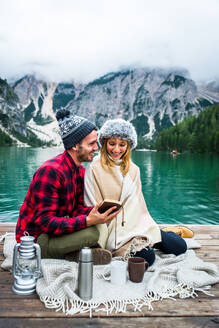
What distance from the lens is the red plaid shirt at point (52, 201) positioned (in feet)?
13.7

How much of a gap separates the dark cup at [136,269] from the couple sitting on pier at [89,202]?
1.27 feet

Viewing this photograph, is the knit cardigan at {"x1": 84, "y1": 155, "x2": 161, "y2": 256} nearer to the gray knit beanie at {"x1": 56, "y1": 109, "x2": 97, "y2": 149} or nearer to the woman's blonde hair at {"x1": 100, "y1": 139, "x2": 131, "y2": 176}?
the woman's blonde hair at {"x1": 100, "y1": 139, "x2": 131, "y2": 176}

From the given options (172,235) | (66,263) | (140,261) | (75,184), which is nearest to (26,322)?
(66,263)

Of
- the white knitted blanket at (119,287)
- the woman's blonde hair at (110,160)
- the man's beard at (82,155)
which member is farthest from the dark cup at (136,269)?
the man's beard at (82,155)

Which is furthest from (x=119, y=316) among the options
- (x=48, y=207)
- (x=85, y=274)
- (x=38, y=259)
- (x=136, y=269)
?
(x=48, y=207)

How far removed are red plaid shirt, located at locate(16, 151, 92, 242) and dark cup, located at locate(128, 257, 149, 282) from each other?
0.81 metres

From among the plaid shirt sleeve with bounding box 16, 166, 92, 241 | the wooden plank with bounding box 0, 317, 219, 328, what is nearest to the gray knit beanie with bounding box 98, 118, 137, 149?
the plaid shirt sleeve with bounding box 16, 166, 92, 241

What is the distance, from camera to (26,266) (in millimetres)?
3922

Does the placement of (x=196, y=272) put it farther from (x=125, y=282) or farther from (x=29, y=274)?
(x=29, y=274)

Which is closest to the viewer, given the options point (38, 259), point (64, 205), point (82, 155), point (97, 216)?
point (38, 259)

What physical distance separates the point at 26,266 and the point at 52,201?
0.88 m

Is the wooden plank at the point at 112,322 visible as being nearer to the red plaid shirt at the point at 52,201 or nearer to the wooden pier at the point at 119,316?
the wooden pier at the point at 119,316

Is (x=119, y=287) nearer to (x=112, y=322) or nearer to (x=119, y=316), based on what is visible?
(x=119, y=316)

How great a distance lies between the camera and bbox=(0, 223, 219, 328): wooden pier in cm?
312
